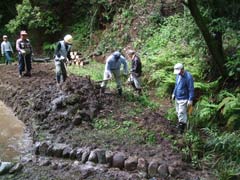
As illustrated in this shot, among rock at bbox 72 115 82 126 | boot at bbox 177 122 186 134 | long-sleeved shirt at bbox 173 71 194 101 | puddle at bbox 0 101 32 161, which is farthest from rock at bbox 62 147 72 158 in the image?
long-sleeved shirt at bbox 173 71 194 101

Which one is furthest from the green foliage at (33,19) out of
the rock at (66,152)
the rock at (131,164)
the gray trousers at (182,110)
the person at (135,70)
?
the rock at (131,164)

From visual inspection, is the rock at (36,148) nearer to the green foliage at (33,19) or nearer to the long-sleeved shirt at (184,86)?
the long-sleeved shirt at (184,86)

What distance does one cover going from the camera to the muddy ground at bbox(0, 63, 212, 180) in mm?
8883

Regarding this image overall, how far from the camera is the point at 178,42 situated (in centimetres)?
1719

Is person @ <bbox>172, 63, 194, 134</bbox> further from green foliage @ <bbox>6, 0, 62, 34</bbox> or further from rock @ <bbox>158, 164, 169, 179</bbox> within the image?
green foliage @ <bbox>6, 0, 62, 34</bbox>

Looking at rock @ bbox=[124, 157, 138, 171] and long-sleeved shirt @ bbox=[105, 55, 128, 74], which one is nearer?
rock @ bbox=[124, 157, 138, 171]

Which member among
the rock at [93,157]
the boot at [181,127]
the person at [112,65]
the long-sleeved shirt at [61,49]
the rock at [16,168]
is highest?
the long-sleeved shirt at [61,49]

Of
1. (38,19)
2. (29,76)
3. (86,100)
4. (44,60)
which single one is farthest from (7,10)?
(86,100)

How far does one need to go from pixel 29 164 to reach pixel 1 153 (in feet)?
3.54

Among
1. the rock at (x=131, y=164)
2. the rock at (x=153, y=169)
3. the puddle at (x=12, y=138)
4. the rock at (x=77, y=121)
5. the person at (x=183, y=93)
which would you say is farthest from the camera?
the rock at (x=77, y=121)

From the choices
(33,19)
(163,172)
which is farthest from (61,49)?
(33,19)

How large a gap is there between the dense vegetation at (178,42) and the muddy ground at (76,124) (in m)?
0.61

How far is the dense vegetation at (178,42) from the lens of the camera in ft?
32.5

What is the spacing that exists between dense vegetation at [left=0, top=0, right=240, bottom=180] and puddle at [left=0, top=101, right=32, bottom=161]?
3.85 meters
